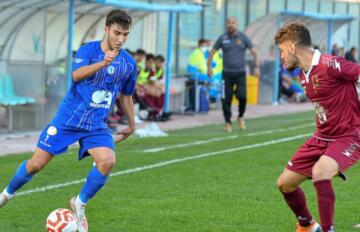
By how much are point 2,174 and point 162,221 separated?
3620 millimetres

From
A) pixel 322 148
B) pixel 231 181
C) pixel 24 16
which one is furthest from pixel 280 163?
pixel 24 16

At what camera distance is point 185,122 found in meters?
20.1

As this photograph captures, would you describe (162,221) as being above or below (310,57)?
below

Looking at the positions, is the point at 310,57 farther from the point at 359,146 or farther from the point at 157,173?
the point at 157,173

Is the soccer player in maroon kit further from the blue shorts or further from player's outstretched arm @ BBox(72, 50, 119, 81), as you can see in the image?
the blue shorts

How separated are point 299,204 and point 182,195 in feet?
7.59

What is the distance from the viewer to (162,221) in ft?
26.7

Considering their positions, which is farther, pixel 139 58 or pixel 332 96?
pixel 139 58

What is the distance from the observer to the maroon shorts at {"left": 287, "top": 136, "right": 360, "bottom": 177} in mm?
7094

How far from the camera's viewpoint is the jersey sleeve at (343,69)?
6.97 metres

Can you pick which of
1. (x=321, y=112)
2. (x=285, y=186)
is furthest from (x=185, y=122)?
(x=321, y=112)

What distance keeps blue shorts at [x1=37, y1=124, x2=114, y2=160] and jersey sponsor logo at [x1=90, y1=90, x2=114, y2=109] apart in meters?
0.23

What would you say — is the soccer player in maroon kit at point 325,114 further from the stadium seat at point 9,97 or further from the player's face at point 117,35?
the stadium seat at point 9,97

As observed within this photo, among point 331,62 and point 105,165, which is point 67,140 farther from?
point 331,62
